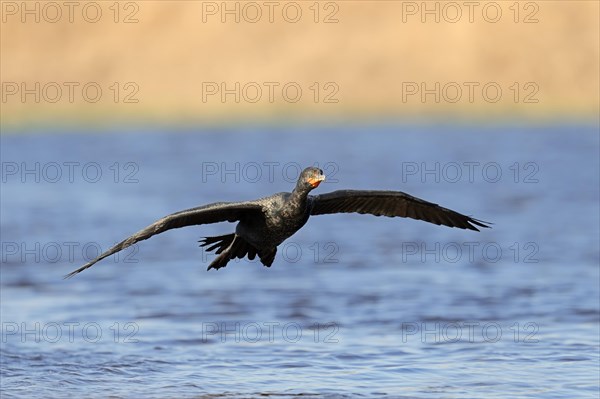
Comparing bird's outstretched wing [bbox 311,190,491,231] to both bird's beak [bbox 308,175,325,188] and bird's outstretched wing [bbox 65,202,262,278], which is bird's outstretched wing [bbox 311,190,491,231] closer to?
bird's outstretched wing [bbox 65,202,262,278]

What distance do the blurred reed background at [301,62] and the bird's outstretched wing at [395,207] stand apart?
3702 cm

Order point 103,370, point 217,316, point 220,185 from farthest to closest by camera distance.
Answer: point 220,185, point 217,316, point 103,370

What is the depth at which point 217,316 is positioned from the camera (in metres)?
16.4

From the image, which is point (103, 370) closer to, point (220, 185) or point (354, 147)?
point (220, 185)

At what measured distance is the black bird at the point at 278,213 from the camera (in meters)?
10.8

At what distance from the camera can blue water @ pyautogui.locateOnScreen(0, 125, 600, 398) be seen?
13.1 meters

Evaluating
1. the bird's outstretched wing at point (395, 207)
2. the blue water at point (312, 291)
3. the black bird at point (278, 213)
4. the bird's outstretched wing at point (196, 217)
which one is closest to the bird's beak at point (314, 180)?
the black bird at point (278, 213)

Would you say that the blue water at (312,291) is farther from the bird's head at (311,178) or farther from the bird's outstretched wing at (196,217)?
the bird's head at (311,178)

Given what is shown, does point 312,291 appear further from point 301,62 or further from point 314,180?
point 301,62

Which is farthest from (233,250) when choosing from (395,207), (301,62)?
(301,62)

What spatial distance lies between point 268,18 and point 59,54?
9.85 metres

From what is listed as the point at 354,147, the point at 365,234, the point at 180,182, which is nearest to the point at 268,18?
the point at 354,147

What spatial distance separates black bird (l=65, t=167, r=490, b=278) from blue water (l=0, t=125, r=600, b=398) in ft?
5.27

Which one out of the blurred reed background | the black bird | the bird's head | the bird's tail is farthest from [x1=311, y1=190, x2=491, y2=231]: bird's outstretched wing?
the blurred reed background
